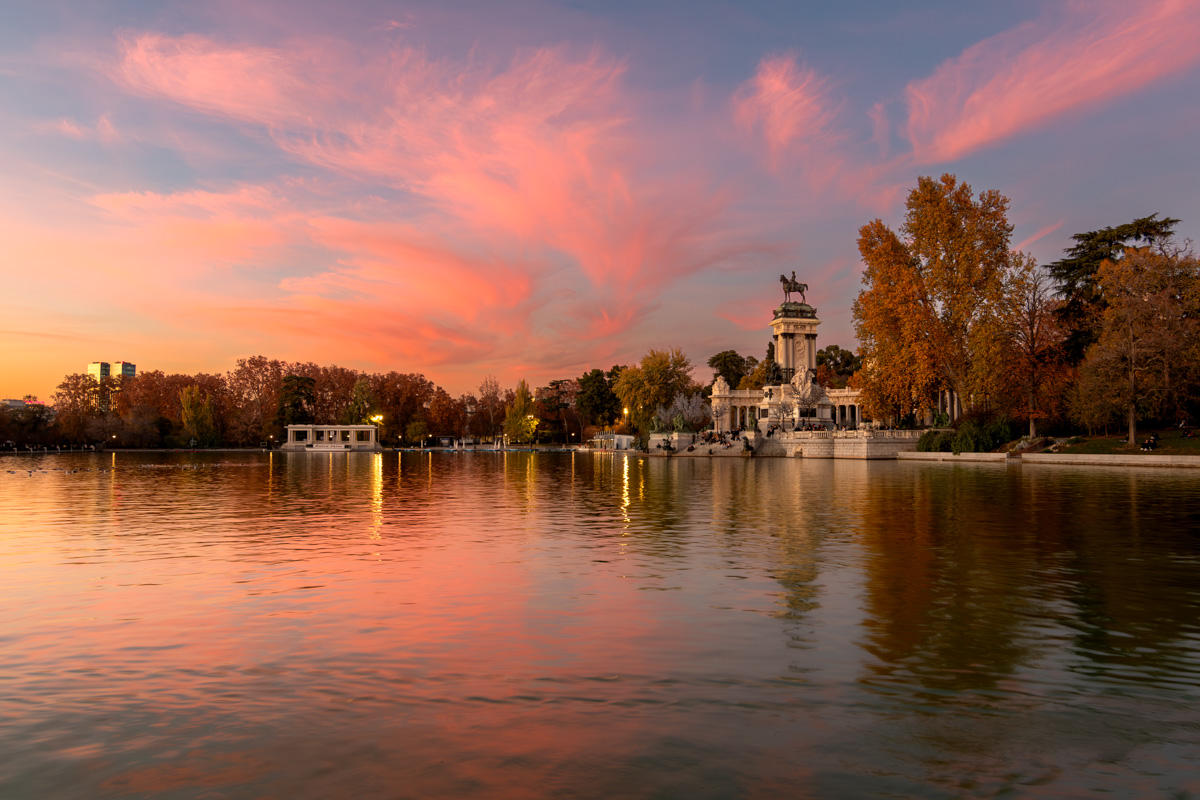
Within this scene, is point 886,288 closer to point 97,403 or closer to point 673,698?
point 673,698

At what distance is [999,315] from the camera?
180ft

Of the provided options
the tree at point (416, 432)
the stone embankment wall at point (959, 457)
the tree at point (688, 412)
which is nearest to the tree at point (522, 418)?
the tree at point (416, 432)

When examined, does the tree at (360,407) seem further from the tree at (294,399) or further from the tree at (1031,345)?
the tree at (1031,345)

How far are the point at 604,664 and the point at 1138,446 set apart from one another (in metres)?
48.0

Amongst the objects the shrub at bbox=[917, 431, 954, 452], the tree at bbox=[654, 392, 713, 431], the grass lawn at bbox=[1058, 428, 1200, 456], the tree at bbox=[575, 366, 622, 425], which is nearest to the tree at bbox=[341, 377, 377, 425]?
the tree at bbox=[575, 366, 622, 425]

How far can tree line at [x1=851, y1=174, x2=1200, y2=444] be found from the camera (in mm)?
45938

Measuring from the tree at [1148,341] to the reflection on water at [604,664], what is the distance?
1271 inches

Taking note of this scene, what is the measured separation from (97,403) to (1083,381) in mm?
147919

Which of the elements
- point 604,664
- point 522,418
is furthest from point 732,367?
point 604,664

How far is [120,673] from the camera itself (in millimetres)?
7105

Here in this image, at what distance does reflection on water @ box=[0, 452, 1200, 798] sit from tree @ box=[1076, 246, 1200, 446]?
106 ft

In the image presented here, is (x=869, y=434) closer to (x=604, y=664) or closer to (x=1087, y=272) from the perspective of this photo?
(x=1087, y=272)

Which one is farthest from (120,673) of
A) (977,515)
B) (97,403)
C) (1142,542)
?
(97,403)

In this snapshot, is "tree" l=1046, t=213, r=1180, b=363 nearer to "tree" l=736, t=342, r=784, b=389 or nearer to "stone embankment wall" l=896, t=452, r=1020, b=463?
"stone embankment wall" l=896, t=452, r=1020, b=463
